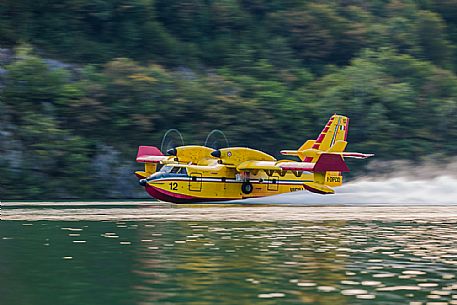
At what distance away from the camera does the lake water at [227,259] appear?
21.0 metres

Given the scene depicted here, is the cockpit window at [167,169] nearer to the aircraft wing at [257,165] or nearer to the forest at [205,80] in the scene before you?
the aircraft wing at [257,165]

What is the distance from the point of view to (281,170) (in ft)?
197

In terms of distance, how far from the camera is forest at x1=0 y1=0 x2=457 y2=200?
7731cm

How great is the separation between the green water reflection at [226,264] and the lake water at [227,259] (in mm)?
28

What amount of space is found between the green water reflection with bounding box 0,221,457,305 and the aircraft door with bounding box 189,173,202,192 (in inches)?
802

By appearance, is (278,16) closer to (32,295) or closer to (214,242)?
(214,242)

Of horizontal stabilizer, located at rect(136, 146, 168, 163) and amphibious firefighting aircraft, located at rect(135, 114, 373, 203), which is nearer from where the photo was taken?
amphibious firefighting aircraft, located at rect(135, 114, 373, 203)

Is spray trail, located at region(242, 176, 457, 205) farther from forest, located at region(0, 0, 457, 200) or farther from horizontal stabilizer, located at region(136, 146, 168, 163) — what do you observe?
forest, located at region(0, 0, 457, 200)

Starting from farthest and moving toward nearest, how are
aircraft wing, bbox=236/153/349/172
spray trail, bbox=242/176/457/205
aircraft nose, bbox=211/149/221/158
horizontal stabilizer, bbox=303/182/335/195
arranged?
aircraft nose, bbox=211/149/221/158 < spray trail, bbox=242/176/457/205 < horizontal stabilizer, bbox=303/182/335/195 < aircraft wing, bbox=236/153/349/172

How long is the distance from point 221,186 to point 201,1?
50.6m

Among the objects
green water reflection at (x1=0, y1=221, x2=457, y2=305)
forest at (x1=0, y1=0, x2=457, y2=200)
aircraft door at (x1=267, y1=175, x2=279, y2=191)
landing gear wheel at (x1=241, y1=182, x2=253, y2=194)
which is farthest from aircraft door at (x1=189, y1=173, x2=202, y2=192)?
green water reflection at (x1=0, y1=221, x2=457, y2=305)

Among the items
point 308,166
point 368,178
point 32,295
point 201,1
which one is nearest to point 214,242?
point 32,295

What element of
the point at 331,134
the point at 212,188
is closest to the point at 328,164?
the point at 212,188

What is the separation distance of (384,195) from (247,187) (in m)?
9.12
